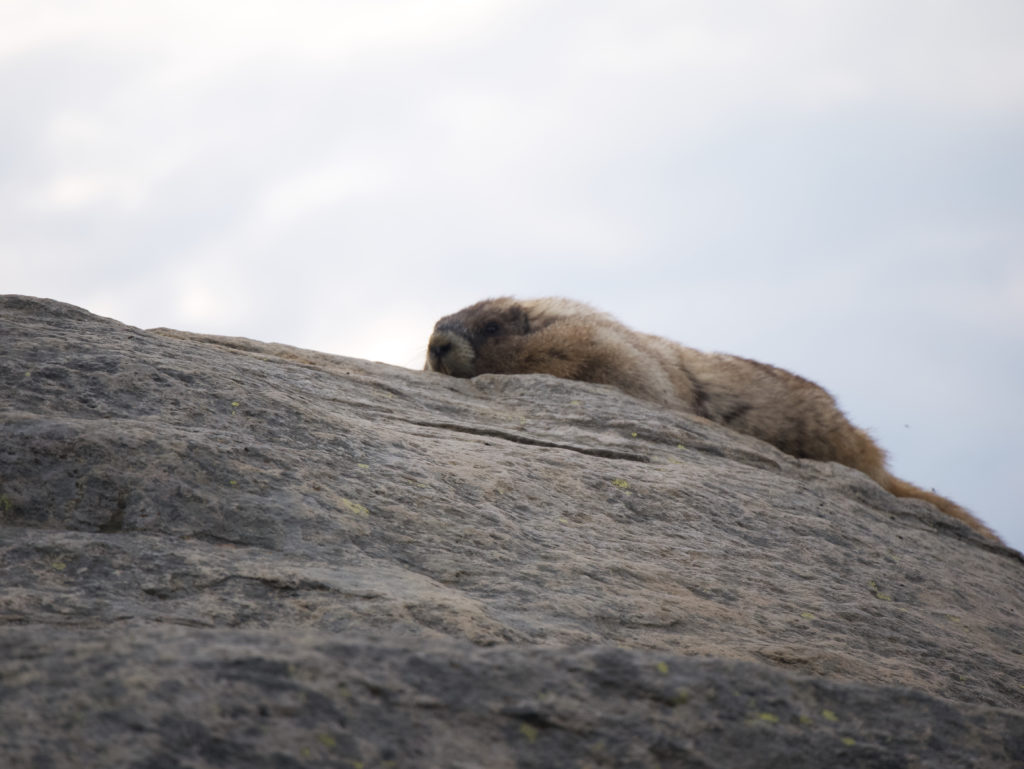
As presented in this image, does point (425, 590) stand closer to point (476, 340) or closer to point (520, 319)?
point (476, 340)

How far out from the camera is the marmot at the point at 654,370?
835 centimetres

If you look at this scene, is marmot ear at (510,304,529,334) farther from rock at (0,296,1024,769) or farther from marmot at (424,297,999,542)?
A: rock at (0,296,1024,769)

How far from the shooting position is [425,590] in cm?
315

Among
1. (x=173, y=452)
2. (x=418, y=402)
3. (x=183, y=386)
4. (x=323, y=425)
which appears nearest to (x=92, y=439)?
(x=173, y=452)

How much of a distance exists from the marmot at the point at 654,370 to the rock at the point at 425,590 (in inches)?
71.1

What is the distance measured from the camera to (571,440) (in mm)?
5980

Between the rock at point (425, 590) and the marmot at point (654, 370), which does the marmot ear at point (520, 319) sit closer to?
the marmot at point (654, 370)

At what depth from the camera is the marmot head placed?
8672mm

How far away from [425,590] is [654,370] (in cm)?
552

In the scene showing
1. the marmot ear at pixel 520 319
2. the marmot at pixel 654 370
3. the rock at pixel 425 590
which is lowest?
the rock at pixel 425 590

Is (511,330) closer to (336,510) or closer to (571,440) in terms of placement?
(571,440)

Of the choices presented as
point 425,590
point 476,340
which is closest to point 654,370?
point 476,340

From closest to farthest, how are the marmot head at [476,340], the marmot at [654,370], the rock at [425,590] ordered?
the rock at [425,590]
the marmot at [654,370]
the marmot head at [476,340]

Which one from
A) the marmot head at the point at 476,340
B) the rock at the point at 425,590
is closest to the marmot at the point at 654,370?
the marmot head at the point at 476,340
